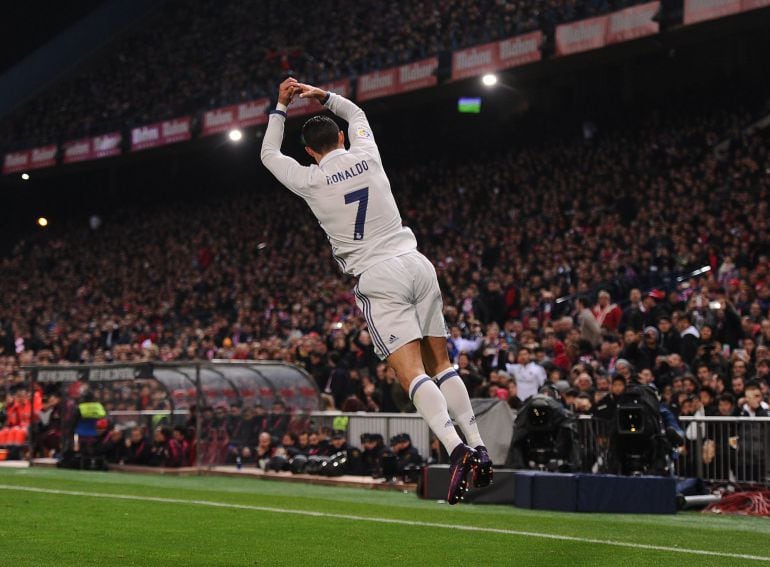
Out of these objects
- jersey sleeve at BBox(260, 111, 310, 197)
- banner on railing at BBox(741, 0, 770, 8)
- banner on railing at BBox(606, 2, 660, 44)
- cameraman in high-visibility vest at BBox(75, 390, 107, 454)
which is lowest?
cameraman in high-visibility vest at BBox(75, 390, 107, 454)

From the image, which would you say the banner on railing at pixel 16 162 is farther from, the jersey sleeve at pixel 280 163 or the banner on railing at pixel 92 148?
the jersey sleeve at pixel 280 163

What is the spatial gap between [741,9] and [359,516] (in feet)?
49.0

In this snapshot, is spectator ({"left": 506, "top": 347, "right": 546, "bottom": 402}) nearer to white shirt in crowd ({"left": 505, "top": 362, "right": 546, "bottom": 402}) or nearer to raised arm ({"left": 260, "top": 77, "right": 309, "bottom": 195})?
white shirt in crowd ({"left": 505, "top": 362, "right": 546, "bottom": 402})

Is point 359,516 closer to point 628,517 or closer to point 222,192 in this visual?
point 628,517

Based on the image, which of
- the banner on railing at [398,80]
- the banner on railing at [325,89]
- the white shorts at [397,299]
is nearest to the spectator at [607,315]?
the white shorts at [397,299]

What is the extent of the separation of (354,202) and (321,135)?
0.45 m

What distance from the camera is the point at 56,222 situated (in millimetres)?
41125

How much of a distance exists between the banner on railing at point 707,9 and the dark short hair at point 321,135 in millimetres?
16762

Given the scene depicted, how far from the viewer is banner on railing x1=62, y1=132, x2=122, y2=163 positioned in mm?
34656

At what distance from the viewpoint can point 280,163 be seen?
6348 millimetres

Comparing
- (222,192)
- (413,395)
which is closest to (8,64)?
(222,192)

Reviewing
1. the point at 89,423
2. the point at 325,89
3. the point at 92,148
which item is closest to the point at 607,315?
the point at 89,423

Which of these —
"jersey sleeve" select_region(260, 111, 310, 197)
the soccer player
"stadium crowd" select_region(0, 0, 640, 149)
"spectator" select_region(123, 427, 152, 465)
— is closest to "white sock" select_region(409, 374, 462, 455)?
the soccer player

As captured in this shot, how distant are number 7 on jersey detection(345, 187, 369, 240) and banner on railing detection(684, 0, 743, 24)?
16.9 metres
